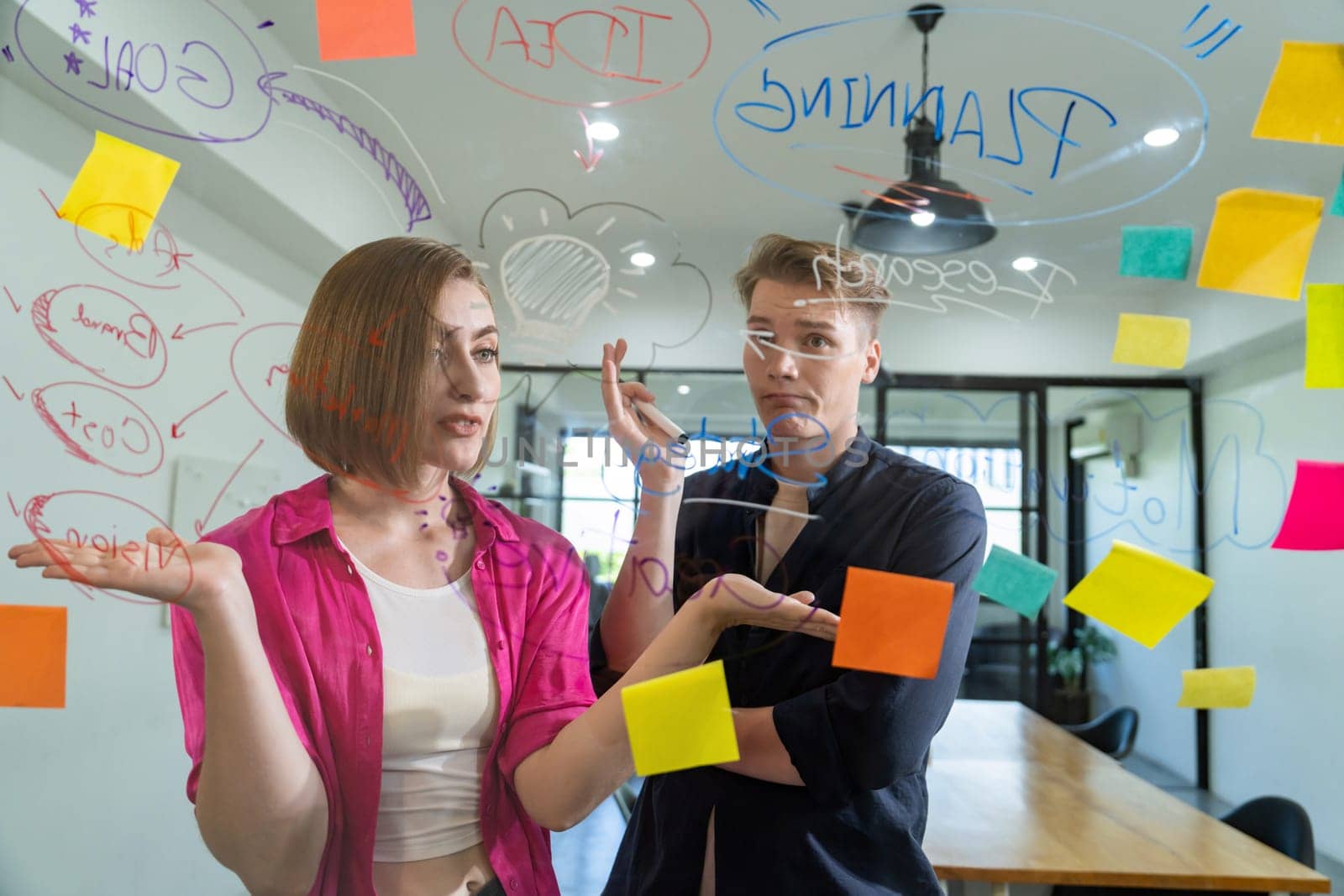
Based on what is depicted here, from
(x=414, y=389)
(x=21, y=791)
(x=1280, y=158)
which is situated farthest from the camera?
(x=21, y=791)

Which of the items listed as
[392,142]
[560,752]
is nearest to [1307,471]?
[560,752]

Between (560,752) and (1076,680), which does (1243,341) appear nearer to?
(1076,680)

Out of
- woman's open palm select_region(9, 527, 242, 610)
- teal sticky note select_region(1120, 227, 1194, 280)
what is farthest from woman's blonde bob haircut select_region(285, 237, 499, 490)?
teal sticky note select_region(1120, 227, 1194, 280)

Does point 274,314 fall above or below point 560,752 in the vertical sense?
above

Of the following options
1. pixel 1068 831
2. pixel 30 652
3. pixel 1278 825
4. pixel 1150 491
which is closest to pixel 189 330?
pixel 30 652

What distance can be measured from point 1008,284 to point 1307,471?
337 mm

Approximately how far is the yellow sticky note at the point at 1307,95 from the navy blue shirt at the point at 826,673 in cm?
42

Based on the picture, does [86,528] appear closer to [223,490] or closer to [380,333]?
[223,490]

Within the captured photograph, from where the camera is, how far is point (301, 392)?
A: 0.63 m

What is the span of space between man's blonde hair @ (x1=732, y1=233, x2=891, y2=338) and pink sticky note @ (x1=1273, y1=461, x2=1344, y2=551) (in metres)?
0.45

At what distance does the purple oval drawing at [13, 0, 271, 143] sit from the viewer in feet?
2.10

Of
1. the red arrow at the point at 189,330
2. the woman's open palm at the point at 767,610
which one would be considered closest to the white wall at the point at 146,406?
the red arrow at the point at 189,330

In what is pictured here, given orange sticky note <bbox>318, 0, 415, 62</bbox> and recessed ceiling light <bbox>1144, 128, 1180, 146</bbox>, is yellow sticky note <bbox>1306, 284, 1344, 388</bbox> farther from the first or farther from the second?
orange sticky note <bbox>318, 0, 415, 62</bbox>

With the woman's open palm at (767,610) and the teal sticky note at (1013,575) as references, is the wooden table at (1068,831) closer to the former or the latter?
the teal sticky note at (1013,575)
